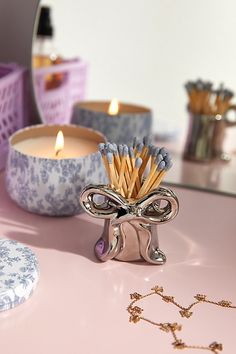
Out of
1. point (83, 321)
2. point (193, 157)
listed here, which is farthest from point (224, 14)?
point (83, 321)

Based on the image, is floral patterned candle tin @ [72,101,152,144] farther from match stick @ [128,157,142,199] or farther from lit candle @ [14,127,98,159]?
match stick @ [128,157,142,199]

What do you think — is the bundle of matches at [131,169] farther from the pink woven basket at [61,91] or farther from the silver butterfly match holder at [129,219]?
the pink woven basket at [61,91]

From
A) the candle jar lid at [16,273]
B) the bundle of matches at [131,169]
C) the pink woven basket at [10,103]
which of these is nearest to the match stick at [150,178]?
the bundle of matches at [131,169]

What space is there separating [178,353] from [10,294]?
0.41ft

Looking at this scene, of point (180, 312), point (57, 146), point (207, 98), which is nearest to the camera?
point (180, 312)

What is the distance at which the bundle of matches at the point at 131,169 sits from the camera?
0.43 meters

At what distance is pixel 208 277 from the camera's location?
0.43 meters

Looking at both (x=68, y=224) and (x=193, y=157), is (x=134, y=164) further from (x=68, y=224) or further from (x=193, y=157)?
(x=193, y=157)

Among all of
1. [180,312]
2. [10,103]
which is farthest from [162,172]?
[10,103]

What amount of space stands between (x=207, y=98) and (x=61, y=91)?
21cm

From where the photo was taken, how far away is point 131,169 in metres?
0.44

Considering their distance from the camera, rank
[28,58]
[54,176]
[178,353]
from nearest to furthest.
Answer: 1. [178,353]
2. [54,176]
3. [28,58]

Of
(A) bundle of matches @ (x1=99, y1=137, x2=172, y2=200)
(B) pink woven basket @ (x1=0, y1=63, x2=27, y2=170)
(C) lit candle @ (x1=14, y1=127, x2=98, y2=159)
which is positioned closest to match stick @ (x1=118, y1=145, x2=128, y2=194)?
(A) bundle of matches @ (x1=99, y1=137, x2=172, y2=200)

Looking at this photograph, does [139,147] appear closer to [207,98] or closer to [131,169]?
[131,169]
